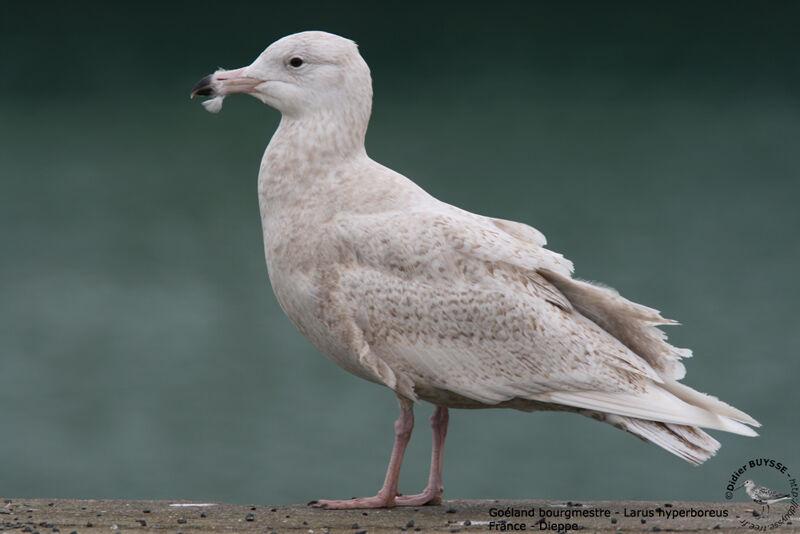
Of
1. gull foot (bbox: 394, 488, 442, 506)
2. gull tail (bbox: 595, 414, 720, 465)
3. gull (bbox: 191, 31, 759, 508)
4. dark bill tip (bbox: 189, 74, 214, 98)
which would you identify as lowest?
gull foot (bbox: 394, 488, 442, 506)

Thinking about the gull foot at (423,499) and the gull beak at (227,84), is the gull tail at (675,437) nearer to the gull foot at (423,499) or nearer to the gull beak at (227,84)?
the gull foot at (423,499)

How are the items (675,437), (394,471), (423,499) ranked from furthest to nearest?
(423,499) → (394,471) → (675,437)

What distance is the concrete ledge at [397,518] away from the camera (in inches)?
172

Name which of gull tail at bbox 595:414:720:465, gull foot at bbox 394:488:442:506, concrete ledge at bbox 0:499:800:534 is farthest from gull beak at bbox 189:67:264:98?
gull tail at bbox 595:414:720:465

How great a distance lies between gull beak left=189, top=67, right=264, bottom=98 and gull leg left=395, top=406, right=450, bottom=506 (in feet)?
5.29

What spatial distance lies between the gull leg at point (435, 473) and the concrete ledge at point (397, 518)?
0.18 feet

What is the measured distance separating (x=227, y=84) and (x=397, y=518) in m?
1.94

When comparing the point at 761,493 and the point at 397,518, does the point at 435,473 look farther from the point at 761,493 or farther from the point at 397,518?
the point at 761,493

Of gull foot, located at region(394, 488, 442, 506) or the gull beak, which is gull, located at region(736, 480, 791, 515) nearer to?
gull foot, located at region(394, 488, 442, 506)

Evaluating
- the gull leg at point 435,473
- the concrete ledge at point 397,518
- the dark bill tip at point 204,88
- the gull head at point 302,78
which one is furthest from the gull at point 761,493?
the dark bill tip at point 204,88

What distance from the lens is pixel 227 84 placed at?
486 cm

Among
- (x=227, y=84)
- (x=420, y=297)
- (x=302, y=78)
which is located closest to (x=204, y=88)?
(x=227, y=84)

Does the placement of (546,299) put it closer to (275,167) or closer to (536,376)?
(536,376)

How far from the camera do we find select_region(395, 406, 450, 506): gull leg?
16.3ft
